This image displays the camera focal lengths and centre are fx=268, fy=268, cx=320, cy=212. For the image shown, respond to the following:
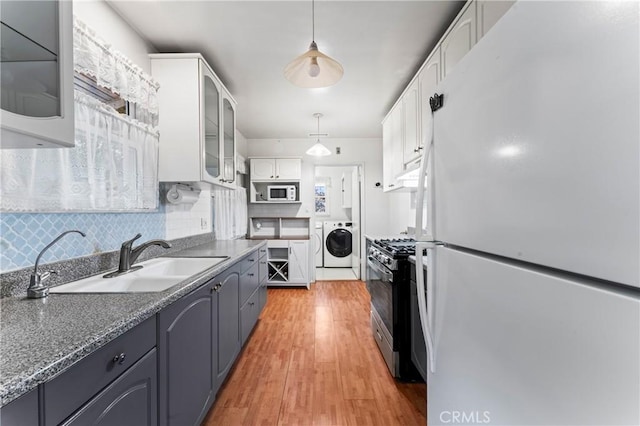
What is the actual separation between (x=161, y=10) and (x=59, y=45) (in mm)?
1089

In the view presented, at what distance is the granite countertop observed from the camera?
1.85 feet

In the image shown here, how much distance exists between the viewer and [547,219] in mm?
524

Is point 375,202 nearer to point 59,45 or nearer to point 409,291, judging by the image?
point 409,291

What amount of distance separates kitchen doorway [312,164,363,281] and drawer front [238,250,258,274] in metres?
1.94

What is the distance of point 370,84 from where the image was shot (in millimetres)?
2650

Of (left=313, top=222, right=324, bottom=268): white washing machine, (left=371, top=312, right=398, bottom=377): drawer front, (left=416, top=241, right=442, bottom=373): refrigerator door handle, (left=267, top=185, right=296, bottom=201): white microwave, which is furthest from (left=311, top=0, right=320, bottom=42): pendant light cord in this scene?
(left=313, top=222, right=324, bottom=268): white washing machine

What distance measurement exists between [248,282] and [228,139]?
4.66 ft

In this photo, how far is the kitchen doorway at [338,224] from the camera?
485 cm

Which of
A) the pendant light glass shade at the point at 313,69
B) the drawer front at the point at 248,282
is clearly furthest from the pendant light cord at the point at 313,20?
the drawer front at the point at 248,282

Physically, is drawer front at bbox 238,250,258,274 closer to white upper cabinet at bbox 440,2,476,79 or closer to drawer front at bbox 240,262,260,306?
drawer front at bbox 240,262,260,306

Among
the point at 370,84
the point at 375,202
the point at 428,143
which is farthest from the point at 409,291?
the point at 375,202

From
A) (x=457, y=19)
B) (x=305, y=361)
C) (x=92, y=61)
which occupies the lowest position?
(x=305, y=361)

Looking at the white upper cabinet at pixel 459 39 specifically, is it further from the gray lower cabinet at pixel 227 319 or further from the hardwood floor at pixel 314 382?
the hardwood floor at pixel 314 382

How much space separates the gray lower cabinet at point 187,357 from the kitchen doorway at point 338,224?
3061mm
